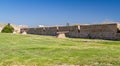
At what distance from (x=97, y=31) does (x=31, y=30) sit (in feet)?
73.2

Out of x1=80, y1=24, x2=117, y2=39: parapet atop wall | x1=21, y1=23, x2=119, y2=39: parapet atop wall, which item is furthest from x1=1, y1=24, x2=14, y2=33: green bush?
x1=80, y1=24, x2=117, y2=39: parapet atop wall

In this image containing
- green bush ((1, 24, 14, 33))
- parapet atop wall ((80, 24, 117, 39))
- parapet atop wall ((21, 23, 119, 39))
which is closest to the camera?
parapet atop wall ((80, 24, 117, 39))

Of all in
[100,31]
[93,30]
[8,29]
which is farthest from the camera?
[8,29]

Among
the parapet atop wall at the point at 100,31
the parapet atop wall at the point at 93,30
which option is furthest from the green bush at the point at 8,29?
the parapet atop wall at the point at 100,31

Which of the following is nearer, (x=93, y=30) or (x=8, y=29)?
(x=93, y=30)

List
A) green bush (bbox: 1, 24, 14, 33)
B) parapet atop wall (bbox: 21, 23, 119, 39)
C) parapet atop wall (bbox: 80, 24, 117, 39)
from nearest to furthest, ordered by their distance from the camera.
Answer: parapet atop wall (bbox: 80, 24, 117, 39) → parapet atop wall (bbox: 21, 23, 119, 39) → green bush (bbox: 1, 24, 14, 33)

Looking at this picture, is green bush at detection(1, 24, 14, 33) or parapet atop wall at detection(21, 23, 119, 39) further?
green bush at detection(1, 24, 14, 33)

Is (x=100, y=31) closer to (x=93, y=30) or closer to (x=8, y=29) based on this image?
(x=93, y=30)

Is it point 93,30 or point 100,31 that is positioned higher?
point 93,30

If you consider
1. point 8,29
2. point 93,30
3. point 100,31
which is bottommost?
point 100,31

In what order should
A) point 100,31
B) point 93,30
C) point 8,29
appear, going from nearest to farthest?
point 100,31
point 93,30
point 8,29

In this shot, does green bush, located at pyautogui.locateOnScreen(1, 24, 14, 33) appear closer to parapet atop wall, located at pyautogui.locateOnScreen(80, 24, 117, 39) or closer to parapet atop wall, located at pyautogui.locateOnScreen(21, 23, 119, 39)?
parapet atop wall, located at pyautogui.locateOnScreen(21, 23, 119, 39)

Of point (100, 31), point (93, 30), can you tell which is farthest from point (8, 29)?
point (100, 31)

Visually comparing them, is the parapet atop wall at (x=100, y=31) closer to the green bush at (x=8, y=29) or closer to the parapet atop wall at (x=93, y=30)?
the parapet atop wall at (x=93, y=30)
